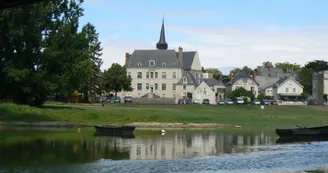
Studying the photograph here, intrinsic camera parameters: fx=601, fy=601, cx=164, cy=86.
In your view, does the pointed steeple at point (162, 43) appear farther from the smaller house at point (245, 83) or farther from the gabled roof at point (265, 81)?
the gabled roof at point (265, 81)

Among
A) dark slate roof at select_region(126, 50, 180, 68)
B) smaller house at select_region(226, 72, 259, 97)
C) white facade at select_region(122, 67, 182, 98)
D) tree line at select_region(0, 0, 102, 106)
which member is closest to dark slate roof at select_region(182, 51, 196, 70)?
dark slate roof at select_region(126, 50, 180, 68)

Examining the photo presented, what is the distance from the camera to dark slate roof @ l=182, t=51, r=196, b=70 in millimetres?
175250

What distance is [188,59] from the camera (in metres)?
177

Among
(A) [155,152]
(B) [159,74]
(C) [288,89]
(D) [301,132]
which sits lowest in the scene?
(A) [155,152]

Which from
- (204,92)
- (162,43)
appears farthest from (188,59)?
(204,92)

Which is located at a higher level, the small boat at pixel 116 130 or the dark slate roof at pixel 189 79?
the dark slate roof at pixel 189 79

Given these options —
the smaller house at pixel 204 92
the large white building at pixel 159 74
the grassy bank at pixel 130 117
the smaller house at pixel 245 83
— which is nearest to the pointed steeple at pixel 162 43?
the large white building at pixel 159 74

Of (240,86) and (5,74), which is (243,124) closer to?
(5,74)

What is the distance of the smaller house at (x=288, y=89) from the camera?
173 meters

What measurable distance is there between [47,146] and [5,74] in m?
33.5

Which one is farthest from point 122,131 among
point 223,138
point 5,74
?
point 5,74

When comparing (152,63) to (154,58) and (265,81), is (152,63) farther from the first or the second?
(265,81)

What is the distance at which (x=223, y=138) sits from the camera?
5578 cm

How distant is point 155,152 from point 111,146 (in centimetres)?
475
